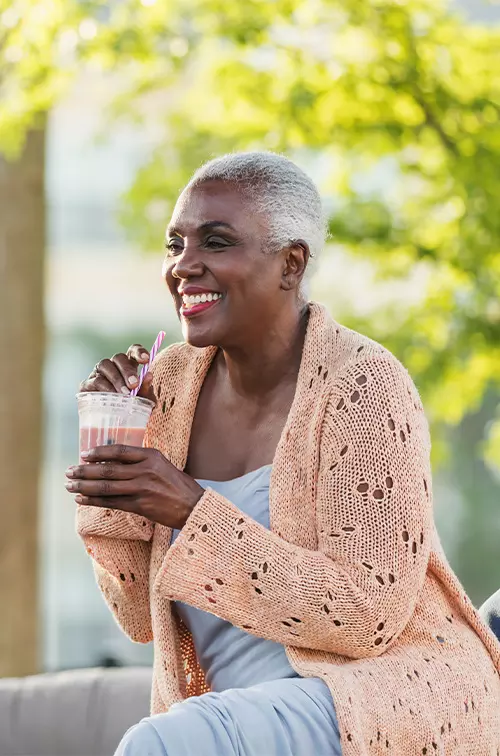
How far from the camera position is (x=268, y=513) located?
258 centimetres

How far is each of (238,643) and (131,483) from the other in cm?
53

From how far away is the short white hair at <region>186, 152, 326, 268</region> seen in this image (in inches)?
103

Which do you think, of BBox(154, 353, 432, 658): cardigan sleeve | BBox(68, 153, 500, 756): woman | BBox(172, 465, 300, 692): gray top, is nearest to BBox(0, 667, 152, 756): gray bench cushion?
BBox(68, 153, 500, 756): woman

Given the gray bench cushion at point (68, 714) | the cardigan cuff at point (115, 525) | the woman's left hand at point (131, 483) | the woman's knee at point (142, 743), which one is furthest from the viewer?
the gray bench cushion at point (68, 714)

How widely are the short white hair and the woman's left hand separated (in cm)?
62

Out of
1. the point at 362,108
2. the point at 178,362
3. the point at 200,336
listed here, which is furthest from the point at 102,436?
the point at 362,108

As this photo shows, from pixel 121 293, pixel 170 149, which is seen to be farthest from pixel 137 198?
pixel 121 293

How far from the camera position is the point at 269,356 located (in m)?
2.75

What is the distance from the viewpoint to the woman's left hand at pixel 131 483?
2.30 metres

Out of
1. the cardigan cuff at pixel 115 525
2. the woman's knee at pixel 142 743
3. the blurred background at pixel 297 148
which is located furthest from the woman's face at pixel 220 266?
the blurred background at pixel 297 148

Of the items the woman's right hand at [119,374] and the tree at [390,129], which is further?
the tree at [390,129]

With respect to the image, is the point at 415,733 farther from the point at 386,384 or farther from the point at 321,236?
the point at 321,236

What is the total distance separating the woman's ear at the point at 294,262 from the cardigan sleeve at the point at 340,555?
0.38m

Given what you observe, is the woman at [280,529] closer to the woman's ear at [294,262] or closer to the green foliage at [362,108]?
the woman's ear at [294,262]
